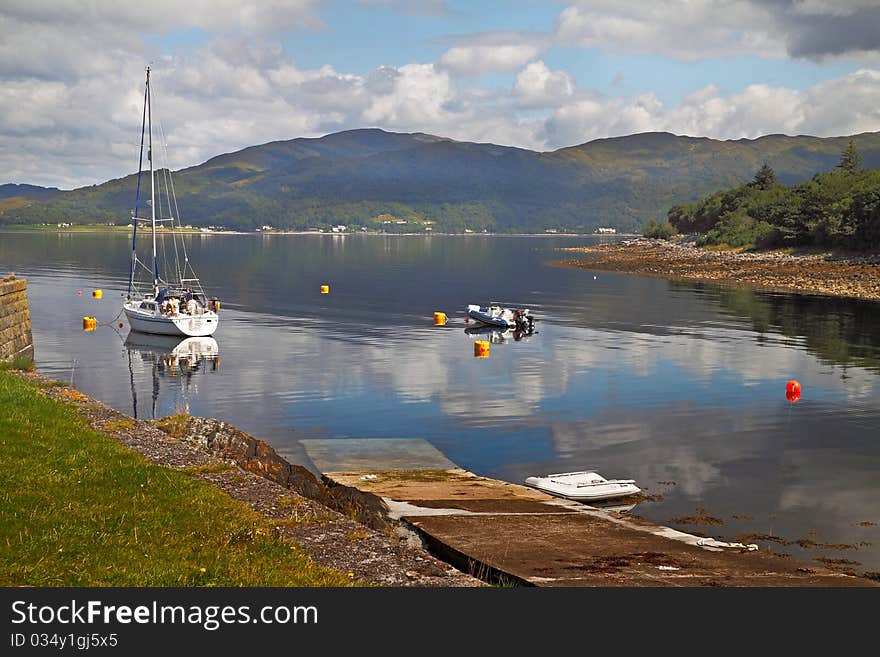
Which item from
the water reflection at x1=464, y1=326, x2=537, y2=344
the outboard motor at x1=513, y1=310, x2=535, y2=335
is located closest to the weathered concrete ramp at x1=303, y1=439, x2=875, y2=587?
the water reflection at x1=464, y1=326, x2=537, y2=344

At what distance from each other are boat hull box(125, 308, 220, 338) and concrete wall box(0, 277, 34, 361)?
1653cm

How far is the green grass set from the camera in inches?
487

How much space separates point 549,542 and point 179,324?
166ft

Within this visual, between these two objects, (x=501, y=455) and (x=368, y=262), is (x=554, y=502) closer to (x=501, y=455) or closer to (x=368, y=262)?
(x=501, y=455)

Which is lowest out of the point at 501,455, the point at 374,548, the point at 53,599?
the point at 501,455

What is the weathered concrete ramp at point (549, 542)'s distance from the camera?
54.8ft

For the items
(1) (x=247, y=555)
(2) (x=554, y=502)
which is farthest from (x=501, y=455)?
(1) (x=247, y=555)

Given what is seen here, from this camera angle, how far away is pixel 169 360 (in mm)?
56656

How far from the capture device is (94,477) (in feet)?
57.8

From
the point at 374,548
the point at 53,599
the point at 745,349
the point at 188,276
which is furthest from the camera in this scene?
the point at 188,276

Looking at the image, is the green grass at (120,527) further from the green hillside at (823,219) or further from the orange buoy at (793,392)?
the green hillside at (823,219)

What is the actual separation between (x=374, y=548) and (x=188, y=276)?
12965 cm

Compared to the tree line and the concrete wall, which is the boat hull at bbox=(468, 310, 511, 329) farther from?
the tree line

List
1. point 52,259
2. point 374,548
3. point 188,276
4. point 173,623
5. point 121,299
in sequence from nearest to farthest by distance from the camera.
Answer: point 173,623
point 374,548
point 121,299
point 188,276
point 52,259
